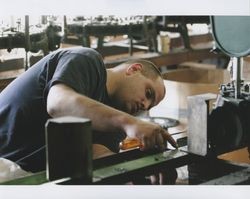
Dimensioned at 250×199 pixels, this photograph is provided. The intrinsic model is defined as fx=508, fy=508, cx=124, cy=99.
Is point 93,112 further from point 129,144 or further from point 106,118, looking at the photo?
point 129,144

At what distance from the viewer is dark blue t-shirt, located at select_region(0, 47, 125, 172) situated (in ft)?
4.45

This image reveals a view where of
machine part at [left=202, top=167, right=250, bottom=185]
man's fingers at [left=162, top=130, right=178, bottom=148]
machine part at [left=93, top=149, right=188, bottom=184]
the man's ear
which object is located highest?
the man's ear

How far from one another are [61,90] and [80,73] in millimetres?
90

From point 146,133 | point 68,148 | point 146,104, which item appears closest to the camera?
point 68,148

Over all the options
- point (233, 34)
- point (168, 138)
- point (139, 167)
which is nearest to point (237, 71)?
point (233, 34)

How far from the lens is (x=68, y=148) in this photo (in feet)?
3.53

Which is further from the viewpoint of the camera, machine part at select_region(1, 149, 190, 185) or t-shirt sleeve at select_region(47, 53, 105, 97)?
t-shirt sleeve at select_region(47, 53, 105, 97)

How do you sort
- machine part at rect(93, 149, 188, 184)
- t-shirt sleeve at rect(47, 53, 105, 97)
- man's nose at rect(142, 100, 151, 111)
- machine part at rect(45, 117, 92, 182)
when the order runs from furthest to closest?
1. man's nose at rect(142, 100, 151, 111)
2. t-shirt sleeve at rect(47, 53, 105, 97)
3. machine part at rect(93, 149, 188, 184)
4. machine part at rect(45, 117, 92, 182)

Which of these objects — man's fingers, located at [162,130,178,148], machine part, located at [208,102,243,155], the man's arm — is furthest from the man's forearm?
machine part, located at [208,102,243,155]

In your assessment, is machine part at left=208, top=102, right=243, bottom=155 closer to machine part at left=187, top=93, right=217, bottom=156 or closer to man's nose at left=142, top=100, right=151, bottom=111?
machine part at left=187, top=93, right=217, bottom=156

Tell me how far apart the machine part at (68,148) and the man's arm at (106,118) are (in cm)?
11

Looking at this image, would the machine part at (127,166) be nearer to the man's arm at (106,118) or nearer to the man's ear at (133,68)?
the man's arm at (106,118)

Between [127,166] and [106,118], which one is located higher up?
[106,118]

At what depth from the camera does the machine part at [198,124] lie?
4.09 ft
